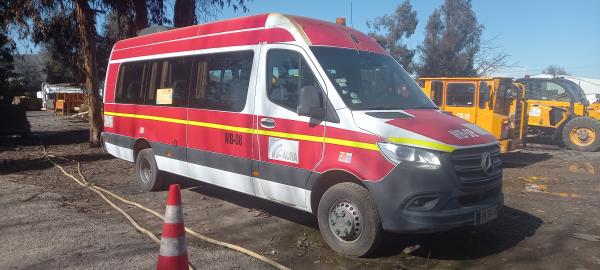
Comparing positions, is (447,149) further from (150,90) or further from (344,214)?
Answer: (150,90)

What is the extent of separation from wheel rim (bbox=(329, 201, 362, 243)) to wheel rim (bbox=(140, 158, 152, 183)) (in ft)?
13.9

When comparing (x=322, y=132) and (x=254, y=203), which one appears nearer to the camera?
(x=322, y=132)

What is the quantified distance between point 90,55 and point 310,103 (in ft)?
35.7

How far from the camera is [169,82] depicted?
23.7 feet

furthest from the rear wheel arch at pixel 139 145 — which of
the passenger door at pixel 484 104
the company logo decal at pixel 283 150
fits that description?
the passenger door at pixel 484 104

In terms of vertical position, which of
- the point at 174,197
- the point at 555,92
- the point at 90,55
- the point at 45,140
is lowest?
the point at 45,140

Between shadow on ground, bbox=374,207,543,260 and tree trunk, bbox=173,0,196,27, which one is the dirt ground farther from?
tree trunk, bbox=173,0,196,27

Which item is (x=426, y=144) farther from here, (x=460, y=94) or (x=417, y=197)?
(x=460, y=94)

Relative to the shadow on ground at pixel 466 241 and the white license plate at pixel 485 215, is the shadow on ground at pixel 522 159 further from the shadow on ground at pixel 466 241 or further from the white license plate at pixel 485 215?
the white license plate at pixel 485 215

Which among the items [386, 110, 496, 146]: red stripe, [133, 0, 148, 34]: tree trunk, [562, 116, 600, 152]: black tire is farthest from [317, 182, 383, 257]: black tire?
[562, 116, 600, 152]: black tire

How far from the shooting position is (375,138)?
454 centimetres

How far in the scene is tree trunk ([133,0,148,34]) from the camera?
13.8 meters

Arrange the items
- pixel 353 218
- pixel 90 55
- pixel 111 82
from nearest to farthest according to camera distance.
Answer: pixel 353 218 → pixel 111 82 → pixel 90 55

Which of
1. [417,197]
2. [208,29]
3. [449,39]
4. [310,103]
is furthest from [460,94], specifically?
A: [449,39]
